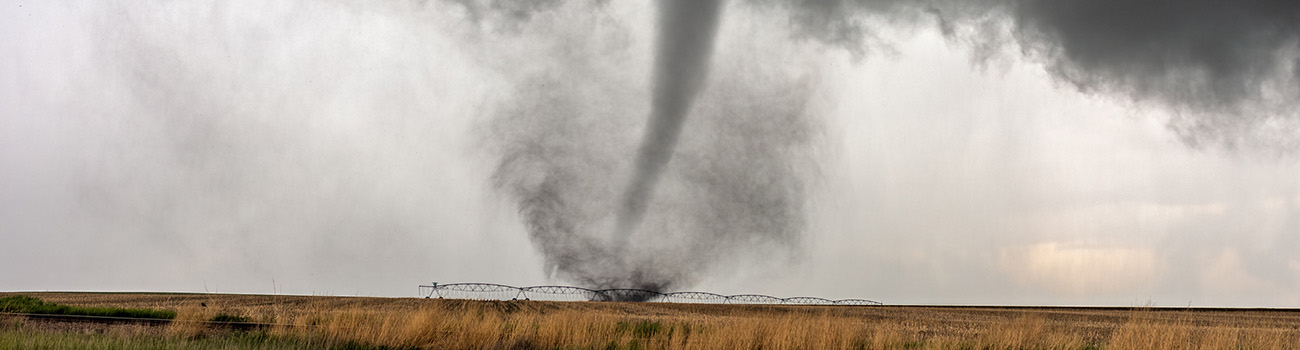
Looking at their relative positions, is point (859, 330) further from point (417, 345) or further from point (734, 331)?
point (417, 345)

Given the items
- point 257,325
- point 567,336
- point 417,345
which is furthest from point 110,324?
point 567,336

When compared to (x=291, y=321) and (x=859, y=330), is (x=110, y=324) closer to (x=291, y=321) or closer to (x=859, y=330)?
(x=291, y=321)

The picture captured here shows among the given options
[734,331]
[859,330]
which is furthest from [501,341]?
[859,330]

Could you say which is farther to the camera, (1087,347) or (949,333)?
(949,333)

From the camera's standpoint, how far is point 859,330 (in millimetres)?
23500

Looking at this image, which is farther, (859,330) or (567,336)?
(859,330)

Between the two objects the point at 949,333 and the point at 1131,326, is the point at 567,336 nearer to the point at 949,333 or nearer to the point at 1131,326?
the point at 1131,326

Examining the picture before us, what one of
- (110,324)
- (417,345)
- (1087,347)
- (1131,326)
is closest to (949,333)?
(1087,347)

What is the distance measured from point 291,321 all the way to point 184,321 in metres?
2.71

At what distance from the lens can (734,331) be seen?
67.6 feet

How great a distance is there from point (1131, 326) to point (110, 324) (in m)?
27.8

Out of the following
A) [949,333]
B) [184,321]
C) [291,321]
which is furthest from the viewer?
[949,333]

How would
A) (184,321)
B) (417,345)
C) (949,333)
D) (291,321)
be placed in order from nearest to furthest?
(417,345) < (184,321) < (291,321) < (949,333)

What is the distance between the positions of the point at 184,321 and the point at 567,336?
33.6 ft
